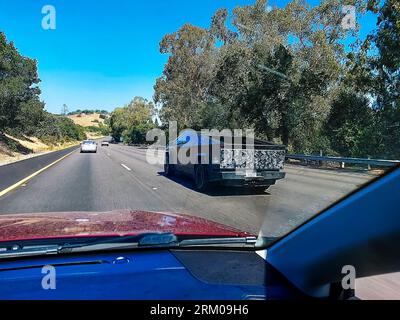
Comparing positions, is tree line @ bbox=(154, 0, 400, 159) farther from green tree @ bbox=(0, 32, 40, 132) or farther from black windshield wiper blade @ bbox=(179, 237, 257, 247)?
green tree @ bbox=(0, 32, 40, 132)

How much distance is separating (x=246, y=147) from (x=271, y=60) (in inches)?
911

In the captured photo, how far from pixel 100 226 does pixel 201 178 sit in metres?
9.21

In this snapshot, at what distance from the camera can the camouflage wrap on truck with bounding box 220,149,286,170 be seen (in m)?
11.7

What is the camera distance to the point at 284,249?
9.05 feet

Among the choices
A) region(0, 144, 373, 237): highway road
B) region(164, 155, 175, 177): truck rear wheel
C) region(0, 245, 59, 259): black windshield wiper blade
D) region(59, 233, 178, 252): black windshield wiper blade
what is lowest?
region(0, 144, 373, 237): highway road

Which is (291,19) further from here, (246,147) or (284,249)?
(284,249)

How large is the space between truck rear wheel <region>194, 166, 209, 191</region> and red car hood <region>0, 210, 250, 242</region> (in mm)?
7864

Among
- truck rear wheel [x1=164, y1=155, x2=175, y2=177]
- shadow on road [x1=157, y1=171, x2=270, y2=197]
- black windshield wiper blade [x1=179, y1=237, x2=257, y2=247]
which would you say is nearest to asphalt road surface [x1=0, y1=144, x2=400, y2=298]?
shadow on road [x1=157, y1=171, x2=270, y2=197]

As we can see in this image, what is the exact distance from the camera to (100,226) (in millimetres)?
4035

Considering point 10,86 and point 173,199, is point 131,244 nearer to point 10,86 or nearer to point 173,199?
point 173,199

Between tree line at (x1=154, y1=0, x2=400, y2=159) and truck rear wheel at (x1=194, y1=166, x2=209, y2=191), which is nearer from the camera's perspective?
truck rear wheel at (x1=194, y1=166, x2=209, y2=191)
